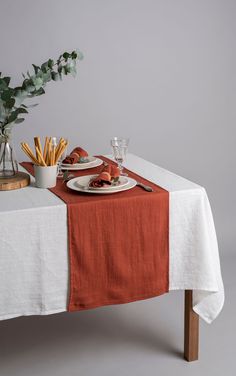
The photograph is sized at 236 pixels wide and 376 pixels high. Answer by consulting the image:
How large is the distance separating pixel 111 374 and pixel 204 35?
6.79 feet

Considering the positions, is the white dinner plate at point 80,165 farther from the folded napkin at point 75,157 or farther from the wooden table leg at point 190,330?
the wooden table leg at point 190,330

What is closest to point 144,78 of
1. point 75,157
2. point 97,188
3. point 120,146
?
point 75,157

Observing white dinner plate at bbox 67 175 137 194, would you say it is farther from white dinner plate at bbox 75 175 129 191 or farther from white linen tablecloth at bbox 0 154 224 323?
white linen tablecloth at bbox 0 154 224 323

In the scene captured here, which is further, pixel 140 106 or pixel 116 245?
pixel 140 106

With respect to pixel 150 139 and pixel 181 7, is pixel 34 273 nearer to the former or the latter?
pixel 150 139

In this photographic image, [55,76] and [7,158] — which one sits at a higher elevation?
[55,76]

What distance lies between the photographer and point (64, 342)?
296 centimetres

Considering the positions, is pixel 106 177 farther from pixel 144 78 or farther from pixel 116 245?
pixel 144 78

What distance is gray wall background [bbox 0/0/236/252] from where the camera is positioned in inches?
139

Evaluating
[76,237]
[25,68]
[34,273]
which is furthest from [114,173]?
[25,68]

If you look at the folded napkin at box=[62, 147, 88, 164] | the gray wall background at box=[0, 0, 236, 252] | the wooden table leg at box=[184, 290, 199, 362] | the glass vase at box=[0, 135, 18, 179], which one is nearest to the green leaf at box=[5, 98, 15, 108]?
the glass vase at box=[0, 135, 18, 179]

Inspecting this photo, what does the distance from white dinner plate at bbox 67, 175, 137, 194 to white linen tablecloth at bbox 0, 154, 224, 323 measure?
0.34 feet

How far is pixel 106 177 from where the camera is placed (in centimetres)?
249

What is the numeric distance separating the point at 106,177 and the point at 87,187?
80 mm
